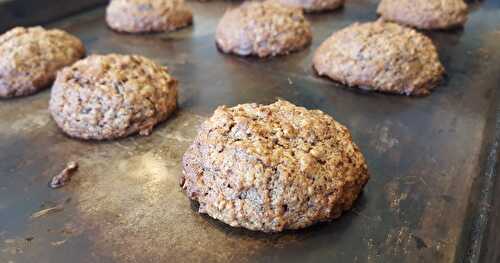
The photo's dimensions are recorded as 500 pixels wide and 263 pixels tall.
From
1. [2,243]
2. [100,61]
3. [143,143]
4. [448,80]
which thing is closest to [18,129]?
[100,61]

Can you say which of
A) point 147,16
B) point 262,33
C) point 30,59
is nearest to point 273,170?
point 262,33

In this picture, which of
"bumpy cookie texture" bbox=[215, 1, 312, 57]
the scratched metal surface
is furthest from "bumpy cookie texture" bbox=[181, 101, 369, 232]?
"bumpy cookie texture" bbox=[215, 1, 312, 57]

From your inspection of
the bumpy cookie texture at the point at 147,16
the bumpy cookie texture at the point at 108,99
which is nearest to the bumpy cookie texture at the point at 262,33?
the bumpy cookie texture at the point at 147,16

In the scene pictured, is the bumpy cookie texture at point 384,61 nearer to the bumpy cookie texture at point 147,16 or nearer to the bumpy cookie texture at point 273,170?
the bumpy cookie texture at point 273,170

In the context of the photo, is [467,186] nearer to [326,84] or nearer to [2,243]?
[326,84]

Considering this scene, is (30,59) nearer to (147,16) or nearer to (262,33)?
(147,16)
